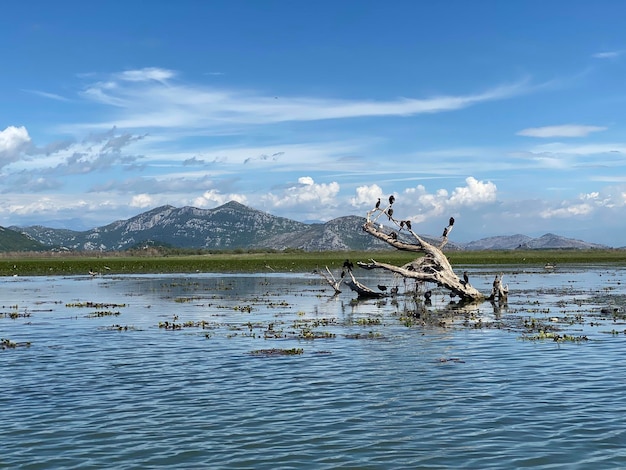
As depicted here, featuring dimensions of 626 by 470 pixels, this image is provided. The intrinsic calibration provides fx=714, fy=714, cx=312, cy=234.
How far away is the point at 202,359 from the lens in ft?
87.2

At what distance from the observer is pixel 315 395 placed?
20172 mm

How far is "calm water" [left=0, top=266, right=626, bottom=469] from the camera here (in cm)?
1485

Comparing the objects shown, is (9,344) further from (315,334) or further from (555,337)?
(555,337)

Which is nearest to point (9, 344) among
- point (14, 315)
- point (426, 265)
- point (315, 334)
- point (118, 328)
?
point (118, 328)

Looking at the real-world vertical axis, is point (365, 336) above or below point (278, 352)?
below

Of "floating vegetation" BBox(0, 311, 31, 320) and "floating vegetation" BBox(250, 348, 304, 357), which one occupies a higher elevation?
"floating vegetation" BBox(0, 311, 31, 320)

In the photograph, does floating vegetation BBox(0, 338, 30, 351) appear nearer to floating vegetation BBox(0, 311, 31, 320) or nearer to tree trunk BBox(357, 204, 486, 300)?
floating vegetation BBox(0, 311, 31, 320)

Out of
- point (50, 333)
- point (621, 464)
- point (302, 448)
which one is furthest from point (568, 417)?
point (50, 333)

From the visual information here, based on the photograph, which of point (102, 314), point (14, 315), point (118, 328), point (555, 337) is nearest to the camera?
point (555, 337)

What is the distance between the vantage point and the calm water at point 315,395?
14852 mm

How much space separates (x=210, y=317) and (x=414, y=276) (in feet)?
49.4

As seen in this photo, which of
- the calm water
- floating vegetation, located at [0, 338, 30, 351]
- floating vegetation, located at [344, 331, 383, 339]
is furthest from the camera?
floating vegetation, located at [344, 331, 383, 339]

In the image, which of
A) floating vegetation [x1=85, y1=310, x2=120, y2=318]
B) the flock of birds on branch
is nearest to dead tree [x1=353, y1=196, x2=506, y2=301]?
the flock of birds on branch

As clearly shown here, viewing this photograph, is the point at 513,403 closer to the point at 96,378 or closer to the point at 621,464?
the point at 621,464
